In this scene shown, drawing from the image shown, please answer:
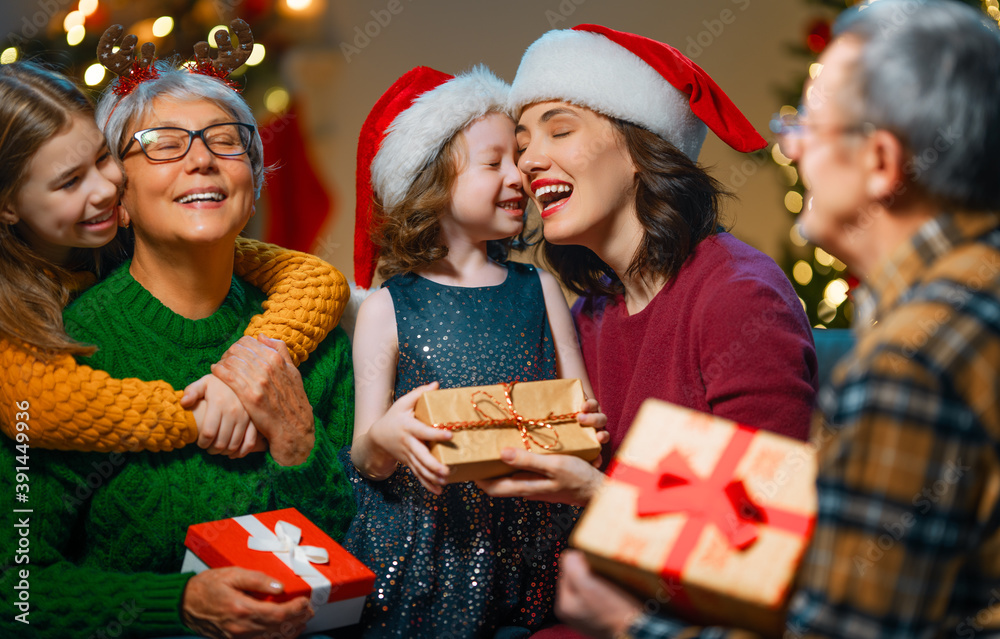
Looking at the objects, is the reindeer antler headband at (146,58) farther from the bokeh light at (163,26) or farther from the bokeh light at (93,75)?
the bokeh light at (163,26)

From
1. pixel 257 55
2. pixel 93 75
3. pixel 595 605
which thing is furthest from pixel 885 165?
pixel 257 55

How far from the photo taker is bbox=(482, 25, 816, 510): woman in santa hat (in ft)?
5.87

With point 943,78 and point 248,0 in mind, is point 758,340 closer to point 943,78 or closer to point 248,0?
point 943,78

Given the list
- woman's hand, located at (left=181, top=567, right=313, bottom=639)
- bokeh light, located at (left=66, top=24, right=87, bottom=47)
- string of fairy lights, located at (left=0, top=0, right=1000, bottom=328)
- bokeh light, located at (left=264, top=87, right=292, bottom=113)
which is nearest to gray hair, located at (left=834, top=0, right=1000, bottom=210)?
woman's hand, located at (left=181, top=567, right=313, bottom=639)

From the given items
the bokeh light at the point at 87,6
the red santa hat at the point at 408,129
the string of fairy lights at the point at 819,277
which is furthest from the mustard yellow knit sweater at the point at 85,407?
the string of fairy lights at the point at 819,277

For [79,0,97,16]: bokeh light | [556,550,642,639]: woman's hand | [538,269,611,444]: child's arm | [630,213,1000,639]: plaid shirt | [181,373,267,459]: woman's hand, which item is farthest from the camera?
[79,0,97,16]: bokeh light

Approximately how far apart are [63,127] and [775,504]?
1511 millimetres

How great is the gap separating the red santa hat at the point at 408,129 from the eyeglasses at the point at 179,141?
40cm

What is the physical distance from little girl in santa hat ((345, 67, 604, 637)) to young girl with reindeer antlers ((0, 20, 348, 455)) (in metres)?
0.36

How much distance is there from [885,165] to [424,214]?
1.23 metres

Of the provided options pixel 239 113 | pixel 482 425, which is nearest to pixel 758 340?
pixel 482 425

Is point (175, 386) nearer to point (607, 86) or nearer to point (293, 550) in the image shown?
point (293, 550)

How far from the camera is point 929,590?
86 cm

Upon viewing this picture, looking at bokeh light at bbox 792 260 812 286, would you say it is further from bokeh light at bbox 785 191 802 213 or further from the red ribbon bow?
the red ribbon bow
